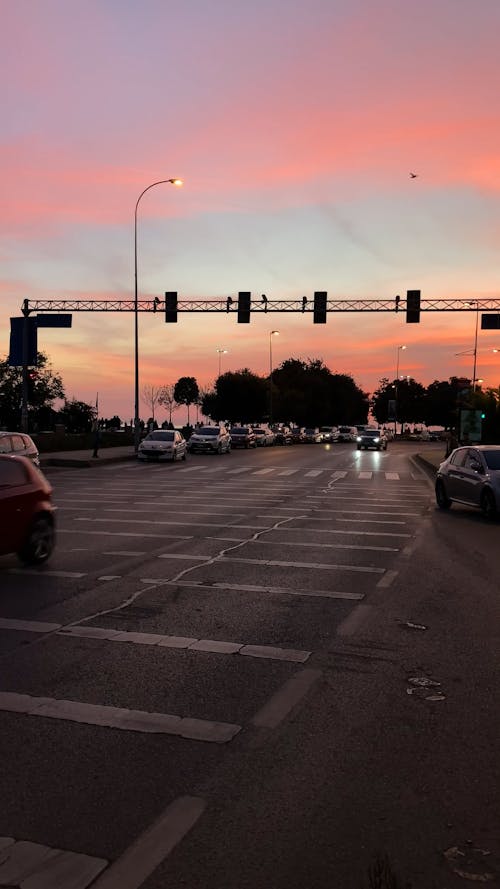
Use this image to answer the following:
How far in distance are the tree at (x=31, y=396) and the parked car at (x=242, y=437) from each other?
19876 mm

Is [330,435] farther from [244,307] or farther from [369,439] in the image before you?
[244,307]

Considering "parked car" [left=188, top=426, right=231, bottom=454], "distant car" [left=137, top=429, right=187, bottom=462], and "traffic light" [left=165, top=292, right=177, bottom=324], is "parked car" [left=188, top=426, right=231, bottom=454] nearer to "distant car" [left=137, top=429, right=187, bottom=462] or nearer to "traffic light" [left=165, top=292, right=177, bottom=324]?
"distant car" [left=137, top=429, right=187, bottom=462]

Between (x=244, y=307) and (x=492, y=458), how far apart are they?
2611cm

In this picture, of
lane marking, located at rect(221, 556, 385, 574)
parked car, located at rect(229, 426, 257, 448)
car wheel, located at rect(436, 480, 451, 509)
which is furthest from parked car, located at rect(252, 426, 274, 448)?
lane marking, located at rect(221, 556, 385, 574)

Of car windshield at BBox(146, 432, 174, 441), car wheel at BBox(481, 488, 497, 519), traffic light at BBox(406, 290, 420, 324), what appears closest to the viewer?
car wheel at BBox(481, 488, 497, 519)

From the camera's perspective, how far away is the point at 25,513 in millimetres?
9648

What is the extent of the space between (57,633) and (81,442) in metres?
41.5

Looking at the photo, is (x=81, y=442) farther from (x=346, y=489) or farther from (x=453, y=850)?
(x=453, y=850)

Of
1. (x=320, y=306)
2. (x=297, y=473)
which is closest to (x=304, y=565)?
(x=297, y=473)

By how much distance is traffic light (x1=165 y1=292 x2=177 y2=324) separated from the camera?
4097cm

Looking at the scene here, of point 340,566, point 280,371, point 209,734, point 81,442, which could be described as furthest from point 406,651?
point 280,371

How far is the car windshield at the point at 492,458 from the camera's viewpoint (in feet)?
54.2

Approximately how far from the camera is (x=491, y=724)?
182 inches

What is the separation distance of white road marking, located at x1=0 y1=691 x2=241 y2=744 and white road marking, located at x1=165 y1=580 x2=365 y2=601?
3.56m
